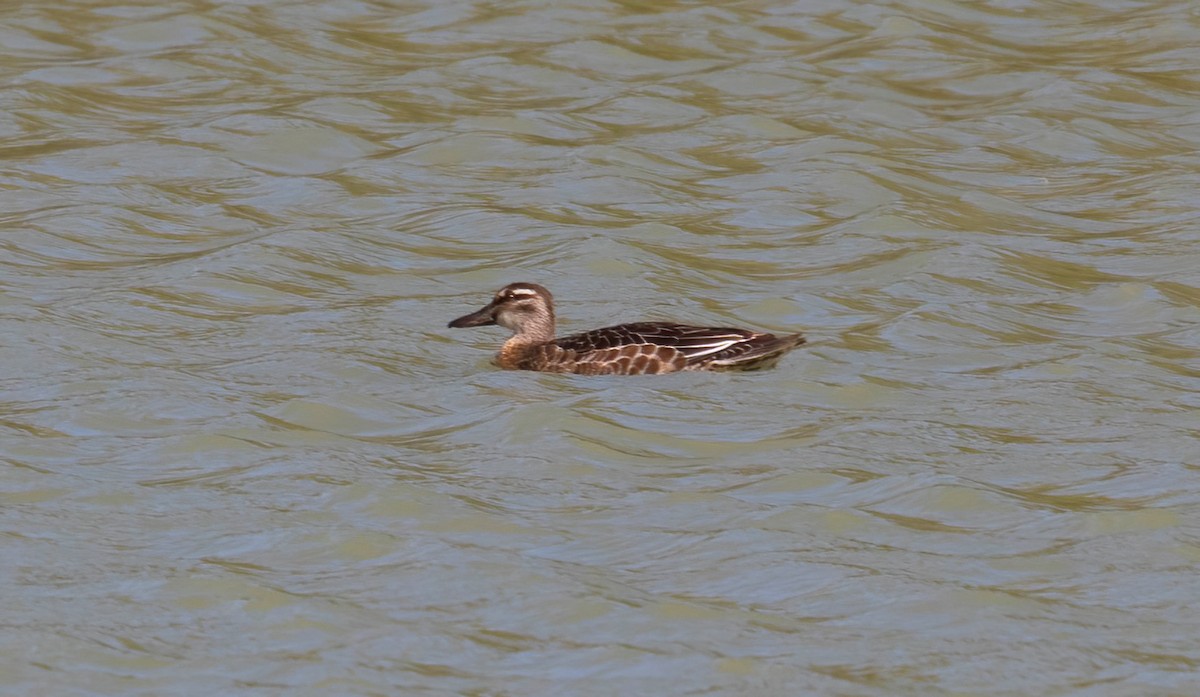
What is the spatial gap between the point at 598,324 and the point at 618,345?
61.9 inches

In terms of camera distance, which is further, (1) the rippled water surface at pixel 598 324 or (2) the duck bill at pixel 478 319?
(2) the duck bill at pixel 478 319

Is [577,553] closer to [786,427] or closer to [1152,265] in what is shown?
[786,427]

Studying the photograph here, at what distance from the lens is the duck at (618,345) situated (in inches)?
438

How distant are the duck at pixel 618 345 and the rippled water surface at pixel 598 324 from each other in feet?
0.54

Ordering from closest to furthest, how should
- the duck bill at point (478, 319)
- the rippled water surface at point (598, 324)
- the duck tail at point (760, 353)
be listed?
the rippled water surface at point (598, 324) < the duck tail at point (760, 353) < the duck bill at point (478, 319)

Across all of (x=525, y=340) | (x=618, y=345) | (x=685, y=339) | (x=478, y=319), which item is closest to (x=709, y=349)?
(x=685, y=339)

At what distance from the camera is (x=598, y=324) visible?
504 inches

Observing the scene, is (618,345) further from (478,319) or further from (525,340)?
(478,319)

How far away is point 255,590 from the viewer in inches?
307

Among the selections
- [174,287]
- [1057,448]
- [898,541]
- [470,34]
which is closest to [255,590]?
[898,541]

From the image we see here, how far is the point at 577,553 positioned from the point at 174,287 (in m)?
5.05

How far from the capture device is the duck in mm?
11117

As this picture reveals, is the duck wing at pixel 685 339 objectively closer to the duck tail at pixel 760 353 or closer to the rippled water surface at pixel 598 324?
the duck tail at pixel 760 353

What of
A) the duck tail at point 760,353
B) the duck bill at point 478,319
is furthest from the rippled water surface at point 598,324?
the duck bill at point 478,319
